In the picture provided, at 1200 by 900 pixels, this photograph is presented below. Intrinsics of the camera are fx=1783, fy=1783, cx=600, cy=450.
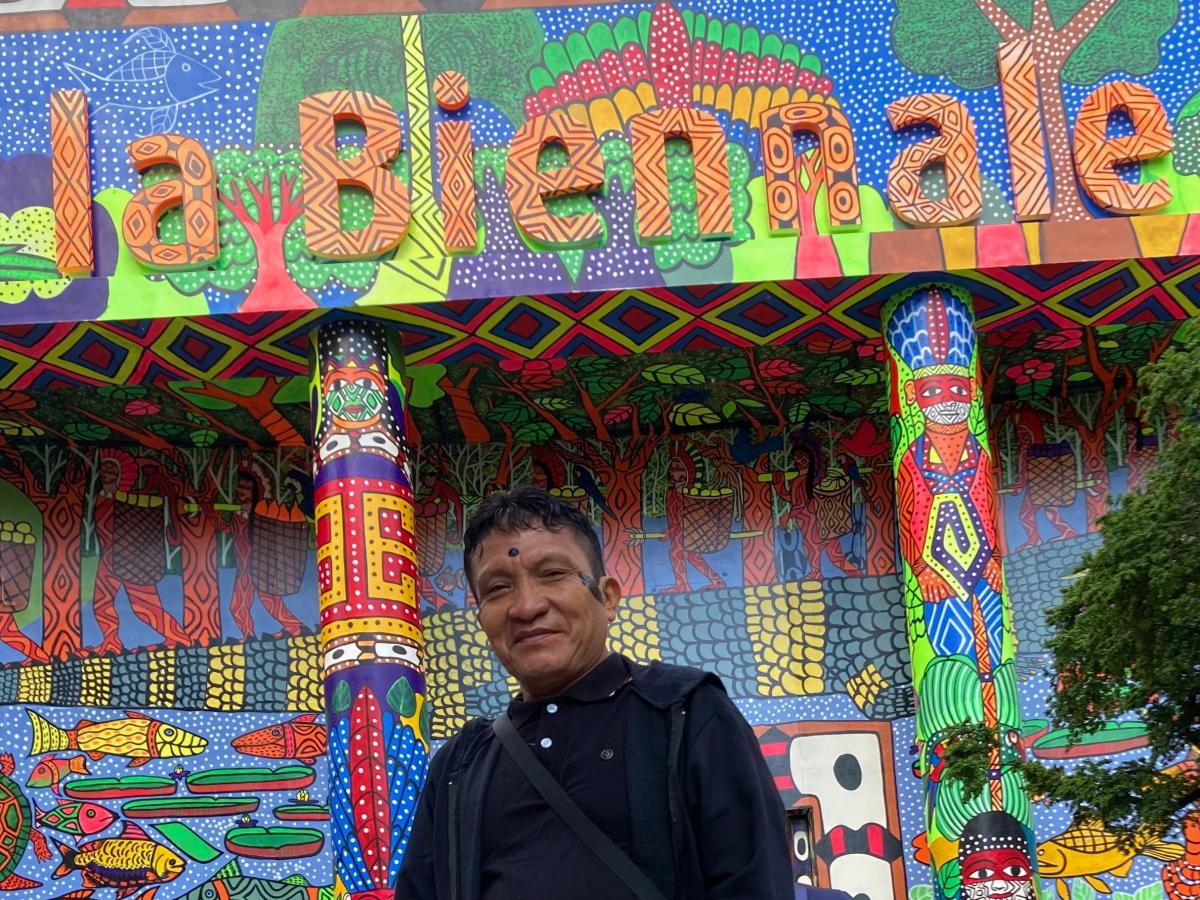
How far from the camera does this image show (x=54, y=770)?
46.5 ft

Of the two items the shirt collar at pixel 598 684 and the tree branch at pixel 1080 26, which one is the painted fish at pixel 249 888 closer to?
the tree branch at pixel 1080 26

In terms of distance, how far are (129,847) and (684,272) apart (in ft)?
20.8

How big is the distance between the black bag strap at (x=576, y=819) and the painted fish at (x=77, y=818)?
457 inches

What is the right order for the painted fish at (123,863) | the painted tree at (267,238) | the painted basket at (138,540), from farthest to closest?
the painted basket at (138,540) < the painted fish at (123,863) < the painted tree at (267,238)

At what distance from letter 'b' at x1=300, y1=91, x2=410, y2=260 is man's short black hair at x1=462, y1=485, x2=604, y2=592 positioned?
9194 mm

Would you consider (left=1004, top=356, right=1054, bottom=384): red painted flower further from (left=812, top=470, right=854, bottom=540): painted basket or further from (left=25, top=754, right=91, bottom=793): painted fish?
(left=25, top=754, right=91, bottom=793): painted fish

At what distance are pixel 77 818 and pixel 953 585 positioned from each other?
23.2ft

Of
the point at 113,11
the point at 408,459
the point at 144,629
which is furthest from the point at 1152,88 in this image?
the point at 144,629

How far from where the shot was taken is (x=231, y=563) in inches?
586

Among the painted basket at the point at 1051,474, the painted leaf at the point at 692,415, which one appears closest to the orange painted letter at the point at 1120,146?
the painted basket at the point at 1051,474

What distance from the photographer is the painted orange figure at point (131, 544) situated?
1465 cm

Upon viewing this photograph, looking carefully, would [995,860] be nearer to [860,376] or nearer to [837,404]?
[860,376]

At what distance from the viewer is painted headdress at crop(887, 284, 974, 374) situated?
1282 centimetres

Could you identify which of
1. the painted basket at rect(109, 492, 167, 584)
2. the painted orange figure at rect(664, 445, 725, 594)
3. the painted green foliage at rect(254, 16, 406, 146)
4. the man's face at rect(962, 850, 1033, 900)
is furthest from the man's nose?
the painted basket at rect(109, 492, 167, 584)
